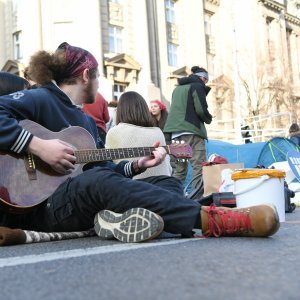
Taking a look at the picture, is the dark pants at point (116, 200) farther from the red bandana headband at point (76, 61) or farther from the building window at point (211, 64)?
the building window at point (211, 64)

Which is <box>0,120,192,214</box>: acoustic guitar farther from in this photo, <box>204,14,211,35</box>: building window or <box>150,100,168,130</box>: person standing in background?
<box>204,14,211,35</box>: building window

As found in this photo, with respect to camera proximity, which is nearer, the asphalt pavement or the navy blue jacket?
the asphalt pavement

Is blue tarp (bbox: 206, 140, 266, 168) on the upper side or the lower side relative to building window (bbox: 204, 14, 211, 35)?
lower

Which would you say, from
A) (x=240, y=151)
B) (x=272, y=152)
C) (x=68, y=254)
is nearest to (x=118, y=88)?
(x=240, y=151)

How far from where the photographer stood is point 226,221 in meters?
2.39

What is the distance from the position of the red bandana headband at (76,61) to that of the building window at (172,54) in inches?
805

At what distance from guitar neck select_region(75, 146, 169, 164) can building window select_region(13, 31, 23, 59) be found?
18590 millimetres

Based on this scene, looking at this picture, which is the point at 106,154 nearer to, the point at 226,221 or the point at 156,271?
the point at 226,221

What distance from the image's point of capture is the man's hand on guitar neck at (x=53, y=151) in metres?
2.50

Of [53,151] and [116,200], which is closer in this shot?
[116,200]

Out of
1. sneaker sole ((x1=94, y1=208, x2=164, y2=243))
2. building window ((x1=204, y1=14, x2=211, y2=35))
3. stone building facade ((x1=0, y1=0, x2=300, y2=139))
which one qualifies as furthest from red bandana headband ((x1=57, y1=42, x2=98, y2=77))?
building window ((x1=204, y1=14, x2=211, y2=35))

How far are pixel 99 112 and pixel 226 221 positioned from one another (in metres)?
3.31

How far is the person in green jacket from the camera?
6.28 meters

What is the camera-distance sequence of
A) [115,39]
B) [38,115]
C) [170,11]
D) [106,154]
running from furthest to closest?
[170,11]
[115,39]
[106,154]
[38,115]
